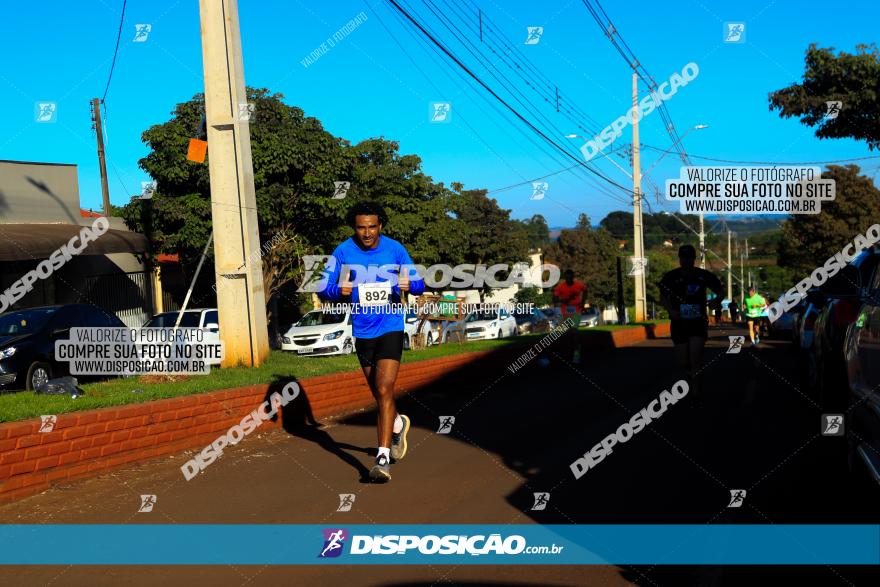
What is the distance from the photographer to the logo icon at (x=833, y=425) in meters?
7.89

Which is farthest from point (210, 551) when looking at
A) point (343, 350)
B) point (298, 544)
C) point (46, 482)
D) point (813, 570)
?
point (343, 350)

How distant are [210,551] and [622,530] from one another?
2378 mm

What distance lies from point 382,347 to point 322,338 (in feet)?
59.7

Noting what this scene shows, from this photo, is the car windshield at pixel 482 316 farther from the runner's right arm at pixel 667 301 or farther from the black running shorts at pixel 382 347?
the black running shorts at pixel 382 347

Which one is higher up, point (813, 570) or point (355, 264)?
point (355, 264)

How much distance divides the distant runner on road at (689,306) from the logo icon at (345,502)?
5742 millimetres

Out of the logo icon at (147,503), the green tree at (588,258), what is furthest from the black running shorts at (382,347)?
the green tree at (588,258)

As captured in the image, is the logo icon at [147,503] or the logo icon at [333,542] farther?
the logo icon at [147,503]

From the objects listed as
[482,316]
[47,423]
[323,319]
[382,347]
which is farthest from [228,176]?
[482,316]

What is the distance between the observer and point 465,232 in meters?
45.6

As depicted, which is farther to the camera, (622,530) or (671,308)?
(671,308)

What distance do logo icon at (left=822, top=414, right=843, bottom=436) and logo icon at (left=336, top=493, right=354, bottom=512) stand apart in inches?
186

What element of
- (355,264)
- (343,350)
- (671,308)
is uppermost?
(355,264)

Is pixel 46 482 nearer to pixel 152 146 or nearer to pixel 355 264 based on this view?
pixel 355 264
